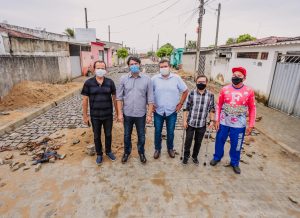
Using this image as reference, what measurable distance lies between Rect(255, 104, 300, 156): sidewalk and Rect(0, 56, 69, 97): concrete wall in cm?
1013

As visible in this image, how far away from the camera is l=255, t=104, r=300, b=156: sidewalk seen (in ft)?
16.8

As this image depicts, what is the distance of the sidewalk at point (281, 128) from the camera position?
5133 mm

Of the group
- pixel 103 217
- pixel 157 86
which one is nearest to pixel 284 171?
pixel 157 86

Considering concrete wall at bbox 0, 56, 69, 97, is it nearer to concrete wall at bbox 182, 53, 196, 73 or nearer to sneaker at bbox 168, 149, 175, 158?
sneaker at bbox 168, 149, 175, 158

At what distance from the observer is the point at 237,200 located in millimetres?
3076

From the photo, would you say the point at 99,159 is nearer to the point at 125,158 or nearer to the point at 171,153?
the point at 125,158

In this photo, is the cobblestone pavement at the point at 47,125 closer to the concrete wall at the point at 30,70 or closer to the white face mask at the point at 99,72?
the concrete wall at the point at 30,70

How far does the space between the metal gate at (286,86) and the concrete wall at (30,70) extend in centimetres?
1164

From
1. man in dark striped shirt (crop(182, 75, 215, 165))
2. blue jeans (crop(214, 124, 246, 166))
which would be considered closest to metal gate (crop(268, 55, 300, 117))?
blue jeans (crop(214, 124, 246, 166))

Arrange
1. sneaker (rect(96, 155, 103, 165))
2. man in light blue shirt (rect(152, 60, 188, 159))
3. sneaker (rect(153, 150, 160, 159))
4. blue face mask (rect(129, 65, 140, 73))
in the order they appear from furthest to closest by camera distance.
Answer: sneaker (rect(153, 150, 160, 159))
sneaker (rect(96, 155, 103, 165))
man in light blue shirt (rect(152, 60, 188, 159))
blue face mask (rect(129, 65, 140, 73))

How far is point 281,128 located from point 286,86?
2376mm

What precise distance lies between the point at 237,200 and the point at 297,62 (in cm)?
705

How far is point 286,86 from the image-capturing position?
7.66 metres

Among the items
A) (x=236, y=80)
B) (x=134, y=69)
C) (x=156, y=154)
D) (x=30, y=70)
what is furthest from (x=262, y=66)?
(x=30, y=70)
